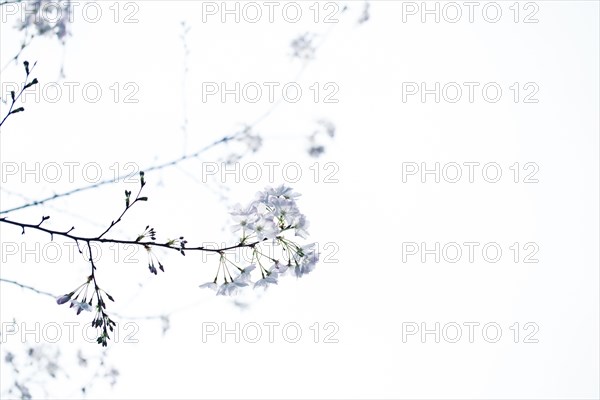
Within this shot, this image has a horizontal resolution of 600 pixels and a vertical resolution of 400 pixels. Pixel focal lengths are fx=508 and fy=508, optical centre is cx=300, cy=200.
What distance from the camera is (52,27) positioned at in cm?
302

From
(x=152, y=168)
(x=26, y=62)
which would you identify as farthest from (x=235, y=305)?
(x=26, y=62)

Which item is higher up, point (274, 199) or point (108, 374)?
point (274, 199)

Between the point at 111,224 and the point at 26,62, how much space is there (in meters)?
0.67

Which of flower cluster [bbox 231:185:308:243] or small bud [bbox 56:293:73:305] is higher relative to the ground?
flower cluster [bbox 231:185:308:243]

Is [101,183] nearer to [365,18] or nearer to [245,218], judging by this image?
[245,218]

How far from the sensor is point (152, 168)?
2322 mm

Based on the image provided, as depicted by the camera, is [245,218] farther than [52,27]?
No

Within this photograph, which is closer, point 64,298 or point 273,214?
point 64,298

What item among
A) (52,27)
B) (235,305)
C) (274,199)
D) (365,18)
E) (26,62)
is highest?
(365,18)

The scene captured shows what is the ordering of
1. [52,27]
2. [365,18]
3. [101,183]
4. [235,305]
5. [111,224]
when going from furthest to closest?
1. [235,305]
2. [365,18]
3. [52,27]
4. [101,183]
5. [111,224]

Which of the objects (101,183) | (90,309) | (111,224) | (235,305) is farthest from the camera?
(235,305)

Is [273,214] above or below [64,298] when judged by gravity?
above

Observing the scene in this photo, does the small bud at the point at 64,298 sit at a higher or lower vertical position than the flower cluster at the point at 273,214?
lower

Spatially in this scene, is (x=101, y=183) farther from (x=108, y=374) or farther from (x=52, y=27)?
(x=108, y=374)
